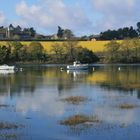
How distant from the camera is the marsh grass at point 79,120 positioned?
25689 mm

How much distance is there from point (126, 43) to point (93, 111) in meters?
130

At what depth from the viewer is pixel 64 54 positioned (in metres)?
154

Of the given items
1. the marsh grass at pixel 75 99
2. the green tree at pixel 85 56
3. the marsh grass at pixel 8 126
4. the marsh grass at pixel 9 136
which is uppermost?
the green tree at pixel 85 56

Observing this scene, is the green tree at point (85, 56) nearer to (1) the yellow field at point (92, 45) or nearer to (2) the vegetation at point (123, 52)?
(2) the vegetation at point (123, 52)

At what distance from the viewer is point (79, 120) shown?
2650 centimetres

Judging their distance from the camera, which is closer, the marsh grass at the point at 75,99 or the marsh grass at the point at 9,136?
the marsh grass at the point at 9,136

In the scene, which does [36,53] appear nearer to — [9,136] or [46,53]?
[46,53]

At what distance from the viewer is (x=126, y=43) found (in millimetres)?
158500

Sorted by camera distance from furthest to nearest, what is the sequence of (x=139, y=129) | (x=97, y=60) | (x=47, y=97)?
1. (x=97, y=60)
2. (x=47, y=97)
3. (x=139, y=129)

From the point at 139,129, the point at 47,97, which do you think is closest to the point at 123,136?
the point at 139,129

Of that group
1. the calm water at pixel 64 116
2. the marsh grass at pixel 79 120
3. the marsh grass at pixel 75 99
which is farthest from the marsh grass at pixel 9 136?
the marsh grass at pixel 75 99

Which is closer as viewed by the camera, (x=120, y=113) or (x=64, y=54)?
(x=120, y=113)

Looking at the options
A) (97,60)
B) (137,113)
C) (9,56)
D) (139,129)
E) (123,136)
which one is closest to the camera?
(123,136)

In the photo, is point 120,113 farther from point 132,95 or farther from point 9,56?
point 9,56
